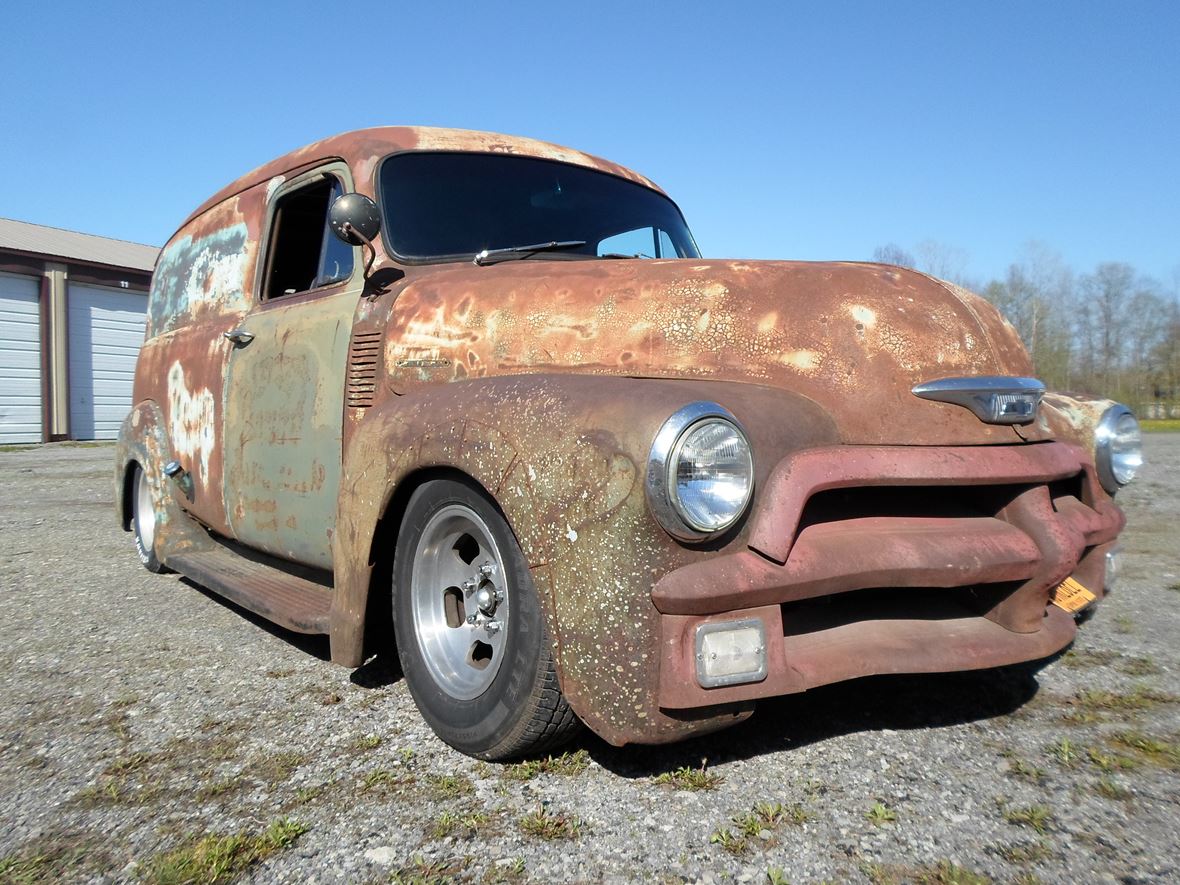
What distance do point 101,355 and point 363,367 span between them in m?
21.1

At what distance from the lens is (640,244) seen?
3998mm

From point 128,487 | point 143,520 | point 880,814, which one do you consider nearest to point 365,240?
point 880,814

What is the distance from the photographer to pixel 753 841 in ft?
6.64

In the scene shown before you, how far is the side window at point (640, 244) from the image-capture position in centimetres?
378

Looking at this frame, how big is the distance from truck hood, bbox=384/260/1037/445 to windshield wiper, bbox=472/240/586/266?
43 cm

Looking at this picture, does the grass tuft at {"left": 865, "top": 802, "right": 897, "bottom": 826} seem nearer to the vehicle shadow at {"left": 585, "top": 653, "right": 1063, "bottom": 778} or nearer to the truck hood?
the vehicle shadow at {"left": 585, "top": 653, "right": 1063, "bottom": 778}

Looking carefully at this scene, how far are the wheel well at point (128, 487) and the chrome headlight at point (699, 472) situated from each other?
15.1 ft

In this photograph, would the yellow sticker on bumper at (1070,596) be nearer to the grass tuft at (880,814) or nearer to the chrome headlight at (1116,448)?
the chrome headlight at (1116,448)

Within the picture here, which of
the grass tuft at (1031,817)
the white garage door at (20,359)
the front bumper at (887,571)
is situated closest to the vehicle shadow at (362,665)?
the front bumper at (887,571)

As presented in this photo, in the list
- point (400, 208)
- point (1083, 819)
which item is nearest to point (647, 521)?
point (1083, 819)

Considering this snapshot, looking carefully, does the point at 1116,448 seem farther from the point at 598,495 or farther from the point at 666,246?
the point at 598,495

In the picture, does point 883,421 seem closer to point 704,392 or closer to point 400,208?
point 704,392

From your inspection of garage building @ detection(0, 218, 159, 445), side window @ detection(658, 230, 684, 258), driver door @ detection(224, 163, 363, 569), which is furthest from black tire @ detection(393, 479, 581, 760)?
garage building @ detection(0, 218, 159, 445)

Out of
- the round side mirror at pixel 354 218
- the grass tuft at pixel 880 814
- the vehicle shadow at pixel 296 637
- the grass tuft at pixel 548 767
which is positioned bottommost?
the vehicle shadow at pixel 296 637
